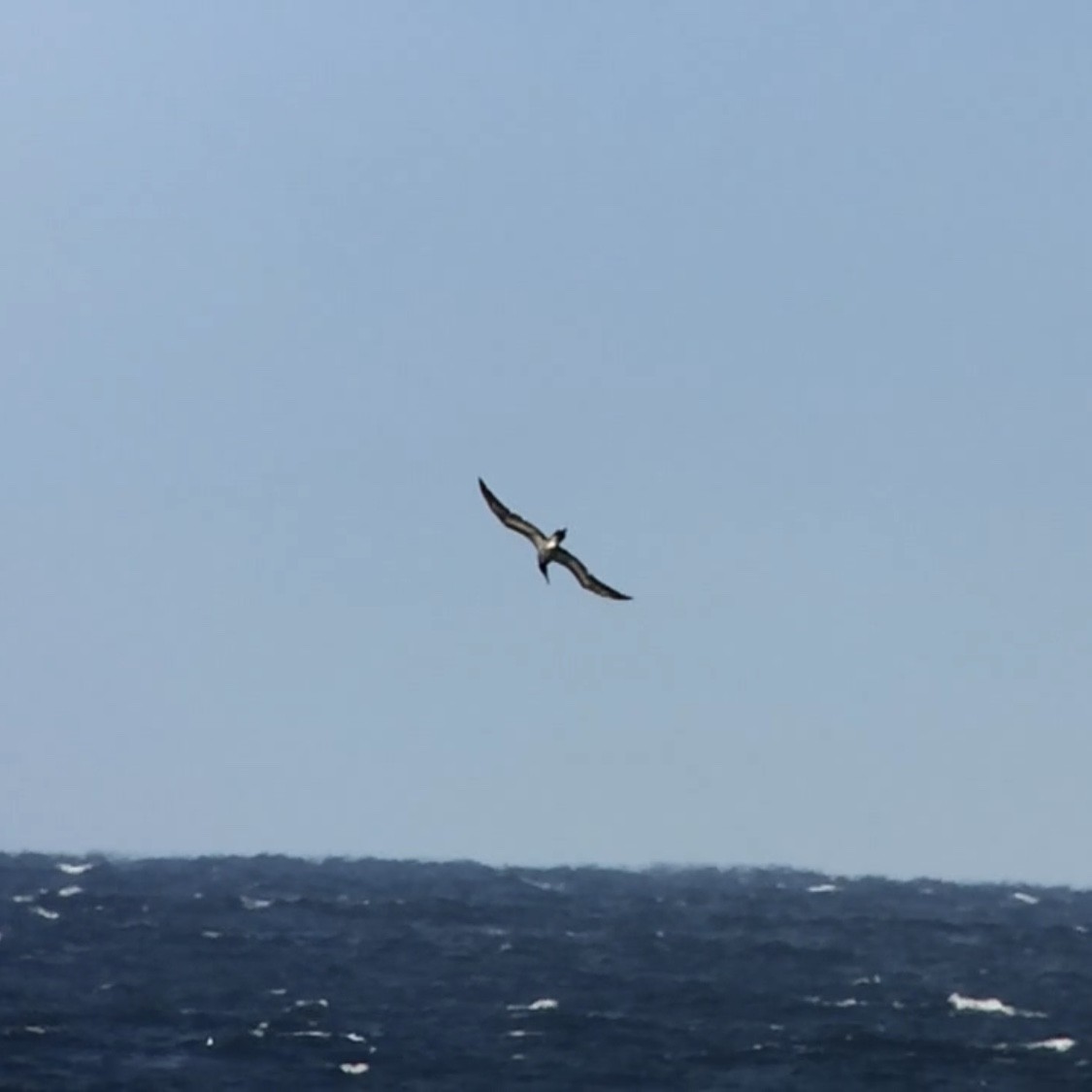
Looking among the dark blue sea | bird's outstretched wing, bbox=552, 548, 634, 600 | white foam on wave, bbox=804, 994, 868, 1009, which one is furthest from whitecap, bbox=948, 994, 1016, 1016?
bird's outstretched wing, bbox=552, 548, 634, 600

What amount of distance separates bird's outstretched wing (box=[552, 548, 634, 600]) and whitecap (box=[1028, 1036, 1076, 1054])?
53838mm

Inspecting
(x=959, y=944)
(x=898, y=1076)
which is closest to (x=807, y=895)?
(x=959, y=944)

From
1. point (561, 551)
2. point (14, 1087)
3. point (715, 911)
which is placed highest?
point (715, 911)

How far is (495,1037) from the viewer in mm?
88688

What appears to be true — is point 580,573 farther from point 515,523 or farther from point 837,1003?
point 837,1003

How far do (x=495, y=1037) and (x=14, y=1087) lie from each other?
17945 millimetres

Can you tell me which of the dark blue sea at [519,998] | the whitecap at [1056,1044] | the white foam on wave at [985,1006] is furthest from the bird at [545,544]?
the white foam on wave at [985,1006]

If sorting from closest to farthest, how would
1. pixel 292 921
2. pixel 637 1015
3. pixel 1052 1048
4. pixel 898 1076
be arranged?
1. pixel 898 1076
2. pixel 1052 1048
3. pixel 637 1015
4. pixel 292 921

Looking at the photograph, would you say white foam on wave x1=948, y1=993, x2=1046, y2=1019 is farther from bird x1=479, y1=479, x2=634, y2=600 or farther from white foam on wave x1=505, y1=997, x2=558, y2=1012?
bird x1=479, y1=479, x2=634, y2=600

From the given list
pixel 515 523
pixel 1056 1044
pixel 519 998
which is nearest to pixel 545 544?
pixel 515 523

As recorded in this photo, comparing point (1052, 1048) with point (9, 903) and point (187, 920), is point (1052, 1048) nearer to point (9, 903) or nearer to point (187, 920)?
point (187, 920)

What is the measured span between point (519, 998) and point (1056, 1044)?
829 inches

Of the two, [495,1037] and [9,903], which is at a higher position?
[9,903]

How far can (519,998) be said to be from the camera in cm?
10031
